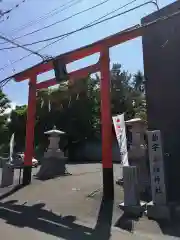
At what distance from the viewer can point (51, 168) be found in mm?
15758

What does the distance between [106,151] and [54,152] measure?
595 centimetres

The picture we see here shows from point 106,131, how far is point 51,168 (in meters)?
5.96

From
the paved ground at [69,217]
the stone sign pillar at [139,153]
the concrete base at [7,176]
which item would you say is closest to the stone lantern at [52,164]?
the concrete base at [7,176]

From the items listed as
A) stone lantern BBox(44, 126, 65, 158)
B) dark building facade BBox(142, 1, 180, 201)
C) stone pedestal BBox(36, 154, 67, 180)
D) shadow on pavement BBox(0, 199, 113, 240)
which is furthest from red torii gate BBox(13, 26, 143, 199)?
stone pedestal BBox(36, 154, 67, 180)

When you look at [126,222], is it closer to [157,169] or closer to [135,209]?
[135,209]

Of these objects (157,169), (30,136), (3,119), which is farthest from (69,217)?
(3,119)

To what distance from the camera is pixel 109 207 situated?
959cm

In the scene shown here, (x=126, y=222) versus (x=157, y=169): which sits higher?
(x=157, y=169)

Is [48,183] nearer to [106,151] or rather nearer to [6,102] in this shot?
[106,151]

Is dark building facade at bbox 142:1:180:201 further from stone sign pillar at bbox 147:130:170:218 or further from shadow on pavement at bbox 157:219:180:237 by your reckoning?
shadow on pavement at bbox 157:219:180:237

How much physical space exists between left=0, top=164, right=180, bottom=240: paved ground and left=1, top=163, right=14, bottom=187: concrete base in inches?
76.0

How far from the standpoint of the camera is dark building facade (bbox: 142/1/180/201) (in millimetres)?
9863

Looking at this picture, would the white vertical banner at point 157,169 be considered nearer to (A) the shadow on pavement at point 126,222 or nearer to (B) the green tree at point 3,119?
(A) the shadow on pavement at point 126,222

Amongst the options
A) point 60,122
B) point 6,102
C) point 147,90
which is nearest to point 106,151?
point 147,90
